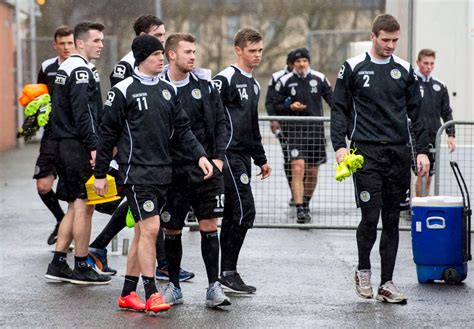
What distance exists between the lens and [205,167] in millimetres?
8641

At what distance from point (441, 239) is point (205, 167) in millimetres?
2301

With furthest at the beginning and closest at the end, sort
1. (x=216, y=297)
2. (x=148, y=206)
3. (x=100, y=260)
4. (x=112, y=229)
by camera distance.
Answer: (x=112, y=229)
(x=100, y=260)
(x=216, y=297)
(x=148, y=206)

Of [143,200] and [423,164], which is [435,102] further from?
[143,200]

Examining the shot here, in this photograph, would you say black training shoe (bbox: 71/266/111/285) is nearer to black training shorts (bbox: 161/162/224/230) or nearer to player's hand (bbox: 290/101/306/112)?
black training shorts (bbox: 161/162/224/230)

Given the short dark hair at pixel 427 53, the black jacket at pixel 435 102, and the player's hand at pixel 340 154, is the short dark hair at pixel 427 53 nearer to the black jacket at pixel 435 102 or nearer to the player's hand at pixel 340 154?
the black jacket at pixel 435 102

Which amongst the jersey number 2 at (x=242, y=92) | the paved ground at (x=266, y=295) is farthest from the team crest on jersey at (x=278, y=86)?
the jersey number 2 at (x=242, y=92)

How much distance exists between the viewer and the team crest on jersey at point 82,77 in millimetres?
9625

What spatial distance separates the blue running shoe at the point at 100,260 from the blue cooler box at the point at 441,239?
2.54 meters

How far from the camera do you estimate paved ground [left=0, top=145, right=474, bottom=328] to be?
327 inches

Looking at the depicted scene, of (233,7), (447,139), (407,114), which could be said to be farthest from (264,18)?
(407,114)

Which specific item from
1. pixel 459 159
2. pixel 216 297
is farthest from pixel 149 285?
pixel 459 159

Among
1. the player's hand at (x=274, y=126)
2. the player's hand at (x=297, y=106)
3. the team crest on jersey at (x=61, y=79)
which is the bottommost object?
the player's hand at (x=274, y=126)

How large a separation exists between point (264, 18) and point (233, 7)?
0.61 metres

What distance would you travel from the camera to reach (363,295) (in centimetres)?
912
